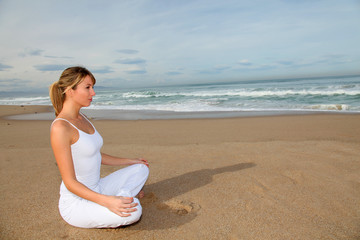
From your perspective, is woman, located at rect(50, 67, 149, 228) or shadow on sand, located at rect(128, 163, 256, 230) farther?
shadow on sand, located at rect(128, 163, 256, 230)

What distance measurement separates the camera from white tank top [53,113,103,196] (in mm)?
2188

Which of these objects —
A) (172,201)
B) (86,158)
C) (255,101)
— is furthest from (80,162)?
(255,101)

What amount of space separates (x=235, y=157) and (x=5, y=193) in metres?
3.62

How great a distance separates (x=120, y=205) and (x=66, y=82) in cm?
118

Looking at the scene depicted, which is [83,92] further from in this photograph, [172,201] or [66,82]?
[172,201]

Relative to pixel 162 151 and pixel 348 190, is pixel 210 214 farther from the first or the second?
pixel 162 151

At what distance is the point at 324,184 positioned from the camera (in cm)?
326

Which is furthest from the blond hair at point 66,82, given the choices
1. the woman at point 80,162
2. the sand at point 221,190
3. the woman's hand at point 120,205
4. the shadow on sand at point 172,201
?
the shadow on sand at point 172,201

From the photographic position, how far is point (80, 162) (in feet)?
7.39

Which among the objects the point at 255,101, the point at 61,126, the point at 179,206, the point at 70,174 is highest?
the point at 61,126

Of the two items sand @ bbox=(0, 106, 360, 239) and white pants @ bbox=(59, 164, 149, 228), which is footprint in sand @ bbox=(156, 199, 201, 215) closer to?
A: sand @ bbox=(0, 106, 360, 239)

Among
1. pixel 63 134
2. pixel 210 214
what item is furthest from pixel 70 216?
pixel 210 214

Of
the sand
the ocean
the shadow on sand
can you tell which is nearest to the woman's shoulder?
the sand

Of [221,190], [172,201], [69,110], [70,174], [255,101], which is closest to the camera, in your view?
[70,174]
